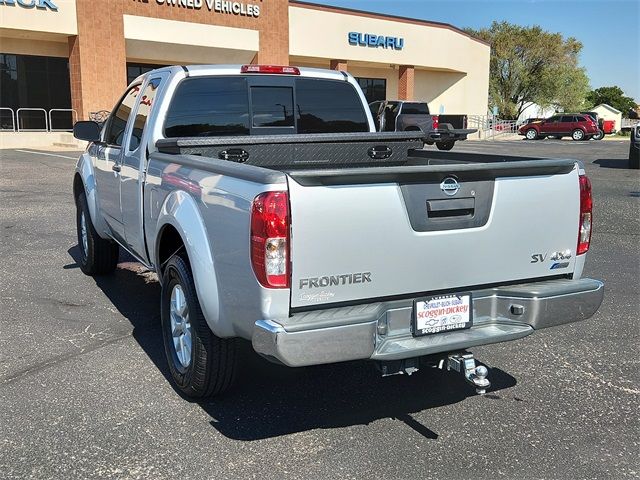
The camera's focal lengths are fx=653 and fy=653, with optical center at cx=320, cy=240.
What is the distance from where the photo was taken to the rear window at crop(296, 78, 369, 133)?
17.7ft

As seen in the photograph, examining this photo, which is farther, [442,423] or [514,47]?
[514,47]

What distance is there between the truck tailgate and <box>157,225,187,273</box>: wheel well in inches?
50.3

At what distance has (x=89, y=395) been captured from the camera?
3996mm

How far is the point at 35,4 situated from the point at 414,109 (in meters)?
16.0

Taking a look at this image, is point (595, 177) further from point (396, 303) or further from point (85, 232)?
point (396, 303)

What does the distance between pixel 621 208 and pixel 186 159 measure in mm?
9935

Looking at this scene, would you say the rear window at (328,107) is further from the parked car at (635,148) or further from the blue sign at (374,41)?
the blue sign at (374,41)

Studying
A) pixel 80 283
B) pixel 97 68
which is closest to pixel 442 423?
pixel 80 283

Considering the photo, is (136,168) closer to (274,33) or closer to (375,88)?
(274,33)

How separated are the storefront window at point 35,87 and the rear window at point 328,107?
86.9ft

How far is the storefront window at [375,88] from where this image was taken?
41.9 metres

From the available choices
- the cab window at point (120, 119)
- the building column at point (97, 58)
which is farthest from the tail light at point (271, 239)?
the building column at point (97, 58)

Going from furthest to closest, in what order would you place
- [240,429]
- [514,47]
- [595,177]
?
[514,47] < [595,177] < [240,429]

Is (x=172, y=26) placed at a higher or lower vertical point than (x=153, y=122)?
higher
